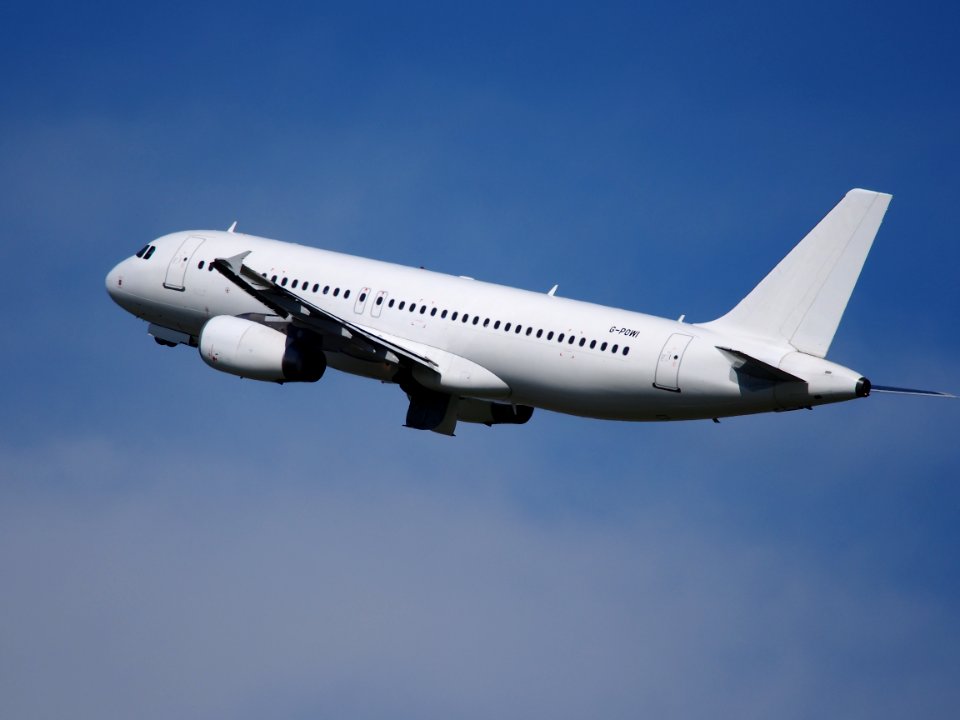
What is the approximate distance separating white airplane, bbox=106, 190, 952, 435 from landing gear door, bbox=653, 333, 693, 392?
38 millimetres

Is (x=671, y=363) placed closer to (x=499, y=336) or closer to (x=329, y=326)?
(x=499, y=336)

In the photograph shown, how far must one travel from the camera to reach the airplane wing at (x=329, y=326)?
5199cm

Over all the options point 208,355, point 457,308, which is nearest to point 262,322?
point 208,355

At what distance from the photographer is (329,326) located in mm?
52938

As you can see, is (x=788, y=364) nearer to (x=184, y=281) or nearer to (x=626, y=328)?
(x=626, y=328)

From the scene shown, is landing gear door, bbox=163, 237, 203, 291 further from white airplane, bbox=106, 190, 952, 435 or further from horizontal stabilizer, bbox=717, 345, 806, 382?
horizontal stabilizer, bbox=717, 345, 806, 382

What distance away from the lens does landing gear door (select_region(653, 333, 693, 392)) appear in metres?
49.7

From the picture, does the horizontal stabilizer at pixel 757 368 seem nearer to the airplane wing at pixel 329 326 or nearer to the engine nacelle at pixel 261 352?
the airplane wing at pixel 329 326

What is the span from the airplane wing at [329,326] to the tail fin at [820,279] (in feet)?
32.7

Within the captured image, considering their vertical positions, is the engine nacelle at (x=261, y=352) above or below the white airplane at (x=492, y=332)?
below

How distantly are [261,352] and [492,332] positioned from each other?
6.71 metres

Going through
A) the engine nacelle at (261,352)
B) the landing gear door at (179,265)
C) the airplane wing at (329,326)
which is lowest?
the engine nacelle at (261,352)

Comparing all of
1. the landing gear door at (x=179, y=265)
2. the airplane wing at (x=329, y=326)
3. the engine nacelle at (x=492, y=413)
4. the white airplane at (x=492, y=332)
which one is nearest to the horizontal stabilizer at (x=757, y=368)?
the white airplane at (x=492, y=332)

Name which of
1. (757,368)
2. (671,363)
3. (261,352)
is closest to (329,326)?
(261,352)
